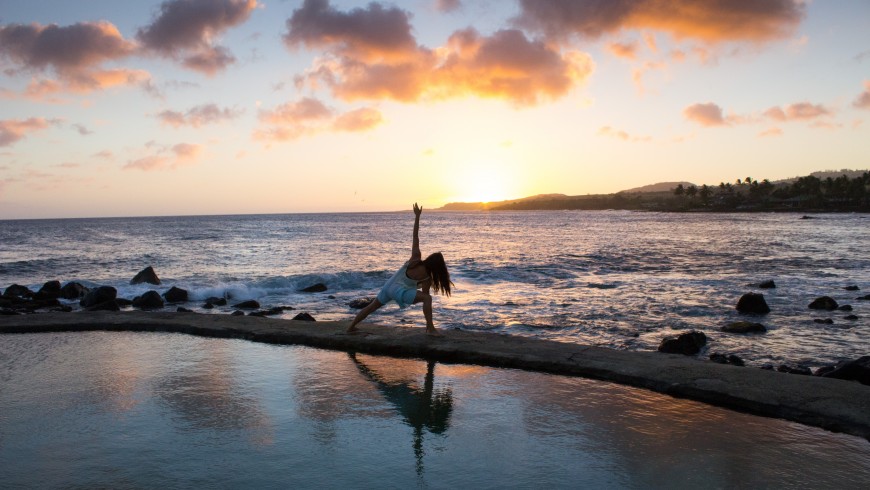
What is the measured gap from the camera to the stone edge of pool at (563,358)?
5.63m

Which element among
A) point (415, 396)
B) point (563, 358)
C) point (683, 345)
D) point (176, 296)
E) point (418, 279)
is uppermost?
point (418, 279)

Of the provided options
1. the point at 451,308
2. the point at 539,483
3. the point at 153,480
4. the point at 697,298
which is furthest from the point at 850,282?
the point at 153,480

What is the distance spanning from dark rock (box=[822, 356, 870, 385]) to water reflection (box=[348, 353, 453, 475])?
237 inches

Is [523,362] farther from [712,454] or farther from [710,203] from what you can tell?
[710,203]

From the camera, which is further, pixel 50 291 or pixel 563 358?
pixel 50 291

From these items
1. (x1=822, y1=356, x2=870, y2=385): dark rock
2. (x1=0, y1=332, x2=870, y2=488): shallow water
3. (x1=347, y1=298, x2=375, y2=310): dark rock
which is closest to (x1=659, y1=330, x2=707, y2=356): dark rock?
(x1=822, y1=356, x2=870, y2=385): dark rock

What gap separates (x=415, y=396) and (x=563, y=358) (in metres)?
2.25

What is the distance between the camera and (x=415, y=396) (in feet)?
20.2

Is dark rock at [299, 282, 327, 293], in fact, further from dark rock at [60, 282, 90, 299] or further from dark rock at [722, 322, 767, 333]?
dark rock at [722, 322, 767, 333]

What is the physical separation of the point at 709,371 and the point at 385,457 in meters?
4.33

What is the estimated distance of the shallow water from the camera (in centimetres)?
418

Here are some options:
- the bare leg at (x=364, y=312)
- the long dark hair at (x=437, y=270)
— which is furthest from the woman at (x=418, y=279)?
the bare leg at (x=364, y=312)

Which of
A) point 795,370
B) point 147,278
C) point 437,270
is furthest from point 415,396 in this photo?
point 147,278

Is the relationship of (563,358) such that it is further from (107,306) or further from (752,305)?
(107,306)
